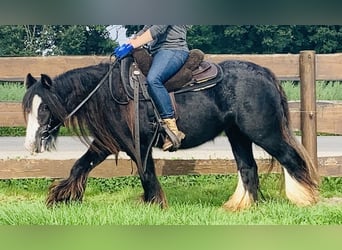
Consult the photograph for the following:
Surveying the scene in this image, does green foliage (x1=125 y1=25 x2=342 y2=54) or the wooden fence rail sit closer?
green foliage (x1=125 y1=25 x2=342 y2=54)

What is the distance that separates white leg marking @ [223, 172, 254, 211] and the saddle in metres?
0.94

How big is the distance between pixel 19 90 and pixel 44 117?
1197 millimetres

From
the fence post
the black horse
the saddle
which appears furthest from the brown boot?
the fence post

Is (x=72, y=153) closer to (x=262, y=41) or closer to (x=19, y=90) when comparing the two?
(x=19, y=90)

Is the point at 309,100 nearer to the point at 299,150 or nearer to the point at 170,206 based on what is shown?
the point at 299,150

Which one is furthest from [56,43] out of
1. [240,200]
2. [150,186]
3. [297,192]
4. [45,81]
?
[297,192]

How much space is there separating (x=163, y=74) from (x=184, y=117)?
40 centimetres

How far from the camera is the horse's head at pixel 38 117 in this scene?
4.18m

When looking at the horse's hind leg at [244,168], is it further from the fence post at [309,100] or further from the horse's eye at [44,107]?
the horse's eye at [44,107]

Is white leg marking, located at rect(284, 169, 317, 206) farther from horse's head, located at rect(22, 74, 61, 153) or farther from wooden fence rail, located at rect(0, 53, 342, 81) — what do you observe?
horse's head, located at rect(22, 74, 61, 153)

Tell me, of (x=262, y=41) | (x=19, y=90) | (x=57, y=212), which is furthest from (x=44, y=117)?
(x=262, y=41)

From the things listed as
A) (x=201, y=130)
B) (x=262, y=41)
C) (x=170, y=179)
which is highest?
(x=262, y=41)

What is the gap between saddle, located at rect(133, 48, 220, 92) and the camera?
425cm

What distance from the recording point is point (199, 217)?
3.90 meters
